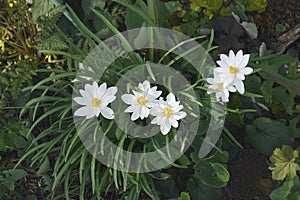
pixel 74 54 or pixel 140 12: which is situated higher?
pixel 140 12

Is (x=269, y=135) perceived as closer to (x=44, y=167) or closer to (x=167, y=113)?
(x=167, y=113)

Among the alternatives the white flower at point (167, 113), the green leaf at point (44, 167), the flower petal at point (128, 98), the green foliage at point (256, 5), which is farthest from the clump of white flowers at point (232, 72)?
the green leaf at point (44, 167)

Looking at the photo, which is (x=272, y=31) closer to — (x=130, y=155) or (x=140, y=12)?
(x=140, y=12)

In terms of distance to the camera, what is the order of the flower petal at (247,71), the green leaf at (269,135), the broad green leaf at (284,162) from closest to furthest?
the flower petal at (247,71) < the broad green leaf at (284,162) < the green leaf at (269,135)

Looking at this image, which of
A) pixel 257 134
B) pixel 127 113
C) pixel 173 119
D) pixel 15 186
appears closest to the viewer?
pixel 173 119

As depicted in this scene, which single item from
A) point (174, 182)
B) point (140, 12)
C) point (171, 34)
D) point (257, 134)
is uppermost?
point (140, 12)

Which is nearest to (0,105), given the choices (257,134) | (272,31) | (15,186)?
(15,186)

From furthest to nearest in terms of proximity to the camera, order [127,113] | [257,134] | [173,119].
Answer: [257,134] < [127,113] < [173,119]

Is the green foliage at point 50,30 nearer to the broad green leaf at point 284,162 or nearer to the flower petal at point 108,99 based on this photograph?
the flower petal at point 108,99

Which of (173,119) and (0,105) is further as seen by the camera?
(0,105)
